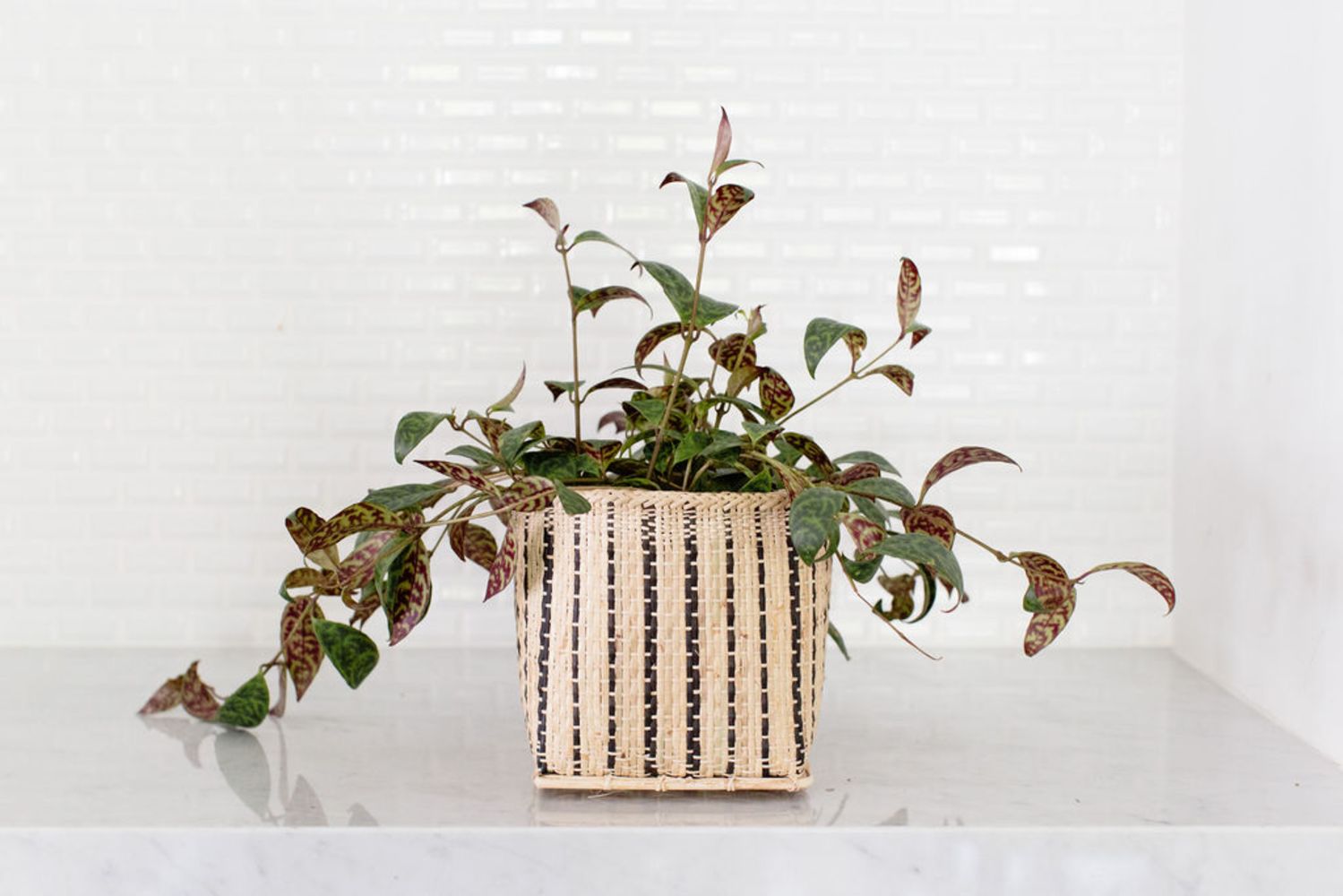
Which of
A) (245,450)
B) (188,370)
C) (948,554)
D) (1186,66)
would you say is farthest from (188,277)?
(1186,66)

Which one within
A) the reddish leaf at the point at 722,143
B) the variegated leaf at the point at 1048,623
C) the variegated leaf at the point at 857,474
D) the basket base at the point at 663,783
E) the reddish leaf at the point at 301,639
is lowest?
the basket base at the point at 663,783

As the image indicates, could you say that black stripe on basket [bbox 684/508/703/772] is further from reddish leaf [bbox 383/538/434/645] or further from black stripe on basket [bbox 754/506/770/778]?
reddish leaf [bbox 383/538/434/645]

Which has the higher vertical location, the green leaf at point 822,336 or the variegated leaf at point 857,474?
the green leaf at point 822,336

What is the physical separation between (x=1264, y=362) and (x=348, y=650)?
1029mm

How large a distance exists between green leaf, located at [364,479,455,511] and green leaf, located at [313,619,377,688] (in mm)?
118

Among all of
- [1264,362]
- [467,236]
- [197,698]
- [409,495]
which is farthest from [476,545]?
[1264,362]

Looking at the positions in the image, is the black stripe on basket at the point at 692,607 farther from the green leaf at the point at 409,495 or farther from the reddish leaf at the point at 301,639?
the reddish leaf at the point at 301,639

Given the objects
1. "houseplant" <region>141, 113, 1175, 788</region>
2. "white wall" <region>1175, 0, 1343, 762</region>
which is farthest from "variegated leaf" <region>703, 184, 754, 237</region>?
"white wall" <region>1175, 0, 1343, 762</region>

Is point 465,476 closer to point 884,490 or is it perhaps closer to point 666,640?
point 666,640

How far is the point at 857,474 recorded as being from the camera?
3.43 feet

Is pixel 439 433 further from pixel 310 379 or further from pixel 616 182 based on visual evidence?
pixel 616 182

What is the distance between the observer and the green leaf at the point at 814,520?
896 millimetres

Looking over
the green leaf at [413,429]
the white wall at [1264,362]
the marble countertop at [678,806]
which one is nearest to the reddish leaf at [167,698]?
the marble countertop at [678,806]

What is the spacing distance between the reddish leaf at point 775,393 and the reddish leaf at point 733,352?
2 centimetres
